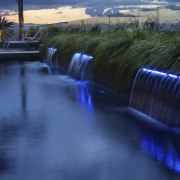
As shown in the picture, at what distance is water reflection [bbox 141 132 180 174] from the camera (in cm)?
374

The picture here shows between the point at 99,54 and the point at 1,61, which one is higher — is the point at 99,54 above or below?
above

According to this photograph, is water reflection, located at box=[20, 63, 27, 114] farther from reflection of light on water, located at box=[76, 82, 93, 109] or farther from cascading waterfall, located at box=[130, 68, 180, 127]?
cascading waterfall, located at box=[130, 68, 180, 127]

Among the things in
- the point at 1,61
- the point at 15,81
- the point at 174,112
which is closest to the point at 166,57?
the point at 174,112

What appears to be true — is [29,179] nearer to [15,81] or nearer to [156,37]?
[156,37]

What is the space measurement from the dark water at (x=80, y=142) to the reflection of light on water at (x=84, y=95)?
2cm

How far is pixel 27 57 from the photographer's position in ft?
54.0

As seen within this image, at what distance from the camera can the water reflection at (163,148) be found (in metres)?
3.74

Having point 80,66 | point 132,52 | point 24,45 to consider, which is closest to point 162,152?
point 132,52

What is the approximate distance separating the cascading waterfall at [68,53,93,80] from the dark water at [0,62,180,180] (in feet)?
6.39

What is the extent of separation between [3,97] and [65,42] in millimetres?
4962

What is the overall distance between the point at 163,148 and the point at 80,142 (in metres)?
0.84

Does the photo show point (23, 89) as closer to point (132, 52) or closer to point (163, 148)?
point (132, 52)

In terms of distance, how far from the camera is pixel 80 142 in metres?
4.38

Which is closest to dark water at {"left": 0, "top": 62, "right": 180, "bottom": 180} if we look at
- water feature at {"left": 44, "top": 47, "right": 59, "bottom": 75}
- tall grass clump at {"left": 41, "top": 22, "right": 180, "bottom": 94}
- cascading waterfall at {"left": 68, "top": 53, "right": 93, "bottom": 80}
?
tall grass clump at {"left": 41, "top": 22, "right": 180, "bottom": 94}
